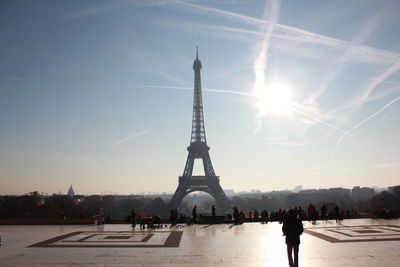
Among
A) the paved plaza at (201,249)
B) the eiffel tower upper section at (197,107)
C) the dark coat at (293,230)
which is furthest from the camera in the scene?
the eiffel tower upper section at (197,107)

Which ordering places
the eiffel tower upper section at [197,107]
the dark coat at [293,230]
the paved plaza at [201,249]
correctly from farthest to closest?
the eiffel tower upper section at [197,107] < the paved plaza at [201,249] < the dark coat at [293,230]

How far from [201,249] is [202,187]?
6954cm

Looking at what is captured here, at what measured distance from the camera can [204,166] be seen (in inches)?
3290

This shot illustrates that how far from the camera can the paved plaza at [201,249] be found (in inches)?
452

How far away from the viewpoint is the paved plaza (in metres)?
11.5

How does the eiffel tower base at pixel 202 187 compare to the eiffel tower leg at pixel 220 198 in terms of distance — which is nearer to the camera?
the eiffel tower base at pixel 202 187

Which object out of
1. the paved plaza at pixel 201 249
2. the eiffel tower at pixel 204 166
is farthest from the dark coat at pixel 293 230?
the eiffel tower at pixel 204 166

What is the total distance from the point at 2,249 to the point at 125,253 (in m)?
4.93

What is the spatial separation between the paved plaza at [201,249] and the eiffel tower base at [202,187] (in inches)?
2460

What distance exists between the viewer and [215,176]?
8250 centimetres

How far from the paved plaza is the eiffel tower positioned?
6235 cm

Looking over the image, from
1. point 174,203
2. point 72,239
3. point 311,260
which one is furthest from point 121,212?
point 311,260

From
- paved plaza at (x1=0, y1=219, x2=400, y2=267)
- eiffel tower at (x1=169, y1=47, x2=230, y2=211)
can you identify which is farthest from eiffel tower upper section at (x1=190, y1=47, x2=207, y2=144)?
paved plaza at (x1=0, y1=219, x2=400, y2=267)

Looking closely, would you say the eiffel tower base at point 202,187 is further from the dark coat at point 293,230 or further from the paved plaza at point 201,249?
the dark coat at point 293,230
